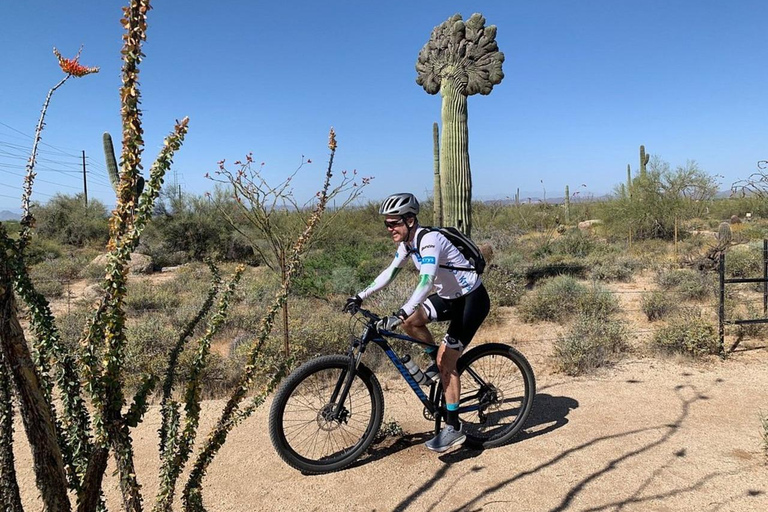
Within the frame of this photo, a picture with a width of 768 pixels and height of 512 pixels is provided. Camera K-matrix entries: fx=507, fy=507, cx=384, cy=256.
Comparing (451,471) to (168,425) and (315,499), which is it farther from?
(168,425)

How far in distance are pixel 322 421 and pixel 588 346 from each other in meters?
3.47

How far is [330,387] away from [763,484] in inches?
108

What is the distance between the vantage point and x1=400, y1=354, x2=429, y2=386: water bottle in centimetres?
351

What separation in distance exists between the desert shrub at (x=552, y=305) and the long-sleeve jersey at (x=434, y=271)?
4.63 meters

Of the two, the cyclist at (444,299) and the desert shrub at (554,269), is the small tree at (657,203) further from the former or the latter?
the cyclist at (444,299)

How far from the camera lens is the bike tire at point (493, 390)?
374 cm

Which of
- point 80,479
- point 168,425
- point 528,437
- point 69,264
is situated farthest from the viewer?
point 69,264

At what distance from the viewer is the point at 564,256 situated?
47.0ft

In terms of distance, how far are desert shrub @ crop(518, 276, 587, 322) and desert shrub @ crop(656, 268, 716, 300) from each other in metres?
1.77

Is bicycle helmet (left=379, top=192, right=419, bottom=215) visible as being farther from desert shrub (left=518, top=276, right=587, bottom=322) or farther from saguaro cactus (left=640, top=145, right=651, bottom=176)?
saguaro cactus (left=640, top=145, right=651, bottom=176)

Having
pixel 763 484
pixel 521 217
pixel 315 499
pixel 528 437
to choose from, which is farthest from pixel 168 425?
pixel 521 217

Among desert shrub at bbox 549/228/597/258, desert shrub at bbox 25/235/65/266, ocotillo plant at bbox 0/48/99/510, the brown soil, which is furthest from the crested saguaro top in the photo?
desert shrub at bbox 25/235/65/266

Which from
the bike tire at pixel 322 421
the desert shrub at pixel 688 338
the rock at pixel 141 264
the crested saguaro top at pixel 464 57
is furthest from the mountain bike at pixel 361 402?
the rock at pixel 141 264

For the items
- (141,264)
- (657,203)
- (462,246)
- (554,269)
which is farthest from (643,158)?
(462,246)
